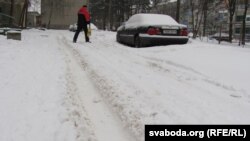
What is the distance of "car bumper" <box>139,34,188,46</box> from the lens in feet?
40.7

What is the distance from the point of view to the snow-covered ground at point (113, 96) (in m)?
3.84

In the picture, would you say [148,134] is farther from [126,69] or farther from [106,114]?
[126,69]

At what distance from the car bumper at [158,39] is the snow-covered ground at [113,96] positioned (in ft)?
12.4

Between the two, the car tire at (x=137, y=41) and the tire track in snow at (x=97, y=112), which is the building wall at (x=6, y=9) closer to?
the car tire at (x=137, y=41)

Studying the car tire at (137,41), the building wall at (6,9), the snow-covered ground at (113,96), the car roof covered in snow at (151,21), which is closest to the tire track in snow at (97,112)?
the snow-covered ground at (113,96)

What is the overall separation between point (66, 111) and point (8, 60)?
4545 millimetres

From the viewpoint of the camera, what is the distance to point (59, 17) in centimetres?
6962

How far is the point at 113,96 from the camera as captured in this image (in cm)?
515

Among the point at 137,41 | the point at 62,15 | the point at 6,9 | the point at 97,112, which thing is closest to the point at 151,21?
the point at 137,41

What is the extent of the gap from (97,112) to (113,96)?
718mm

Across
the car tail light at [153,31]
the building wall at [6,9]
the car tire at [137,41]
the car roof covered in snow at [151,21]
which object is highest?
the building wall at [6,9]

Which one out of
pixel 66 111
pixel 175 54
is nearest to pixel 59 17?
pixel 175 54

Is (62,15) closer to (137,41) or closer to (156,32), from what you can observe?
(137,41)

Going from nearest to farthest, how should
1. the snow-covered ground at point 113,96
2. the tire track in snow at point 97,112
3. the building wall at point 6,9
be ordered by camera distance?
the tire track in snow at point 97,112, the snow-covered ground at point 113,96, the building wall at point 6,9
